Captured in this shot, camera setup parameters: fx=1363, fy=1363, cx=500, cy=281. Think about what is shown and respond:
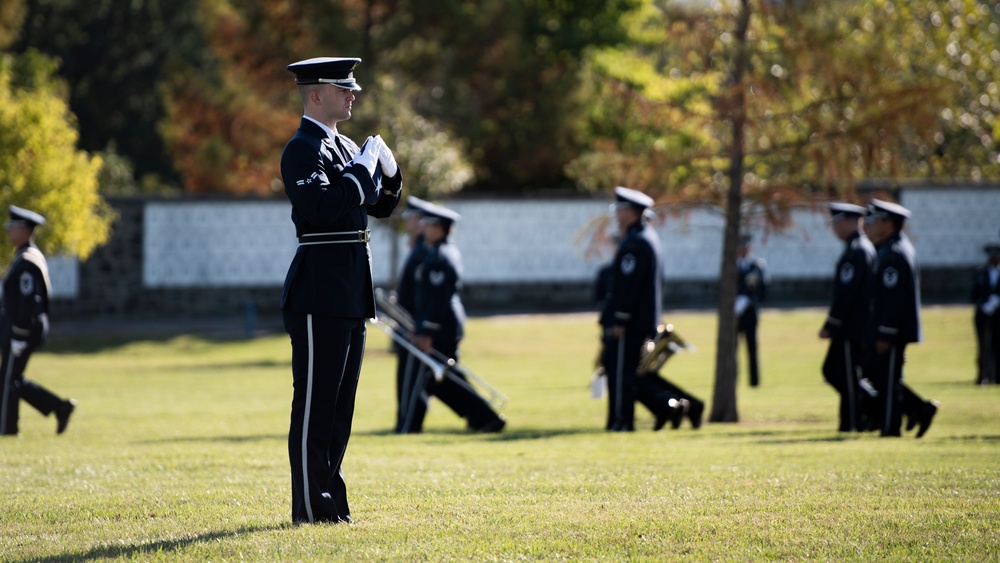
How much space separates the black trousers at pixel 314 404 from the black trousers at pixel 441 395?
6.74 meters

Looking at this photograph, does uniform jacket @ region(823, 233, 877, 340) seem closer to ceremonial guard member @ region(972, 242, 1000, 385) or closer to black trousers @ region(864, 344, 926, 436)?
black trousers @ region(864, 344, 926, 436)

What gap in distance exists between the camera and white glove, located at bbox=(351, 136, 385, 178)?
630cm

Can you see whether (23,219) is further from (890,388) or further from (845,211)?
(890,388)

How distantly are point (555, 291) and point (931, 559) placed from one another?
91.0 ft

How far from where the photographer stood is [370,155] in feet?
20.9

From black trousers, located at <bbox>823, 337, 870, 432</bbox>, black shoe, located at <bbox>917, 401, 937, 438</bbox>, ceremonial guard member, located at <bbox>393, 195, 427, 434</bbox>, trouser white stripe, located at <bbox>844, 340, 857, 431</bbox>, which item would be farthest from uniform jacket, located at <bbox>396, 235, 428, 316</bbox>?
black shoe, located at <bbox>917, 401, 937, 438</bbox>

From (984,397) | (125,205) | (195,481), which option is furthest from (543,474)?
(125,205)

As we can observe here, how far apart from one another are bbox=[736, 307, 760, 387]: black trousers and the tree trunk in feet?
18.0

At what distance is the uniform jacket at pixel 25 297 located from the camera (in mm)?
12648

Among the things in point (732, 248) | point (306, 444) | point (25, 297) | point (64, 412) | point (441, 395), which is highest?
point (732, 248)

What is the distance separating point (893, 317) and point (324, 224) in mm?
7177

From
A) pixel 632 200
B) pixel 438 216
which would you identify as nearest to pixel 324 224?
pixel 632 200

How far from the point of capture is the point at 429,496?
745 cm

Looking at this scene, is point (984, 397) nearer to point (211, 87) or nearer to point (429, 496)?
point (429, 496)
